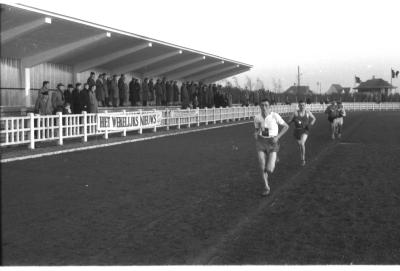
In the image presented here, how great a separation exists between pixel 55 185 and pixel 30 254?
445 cm

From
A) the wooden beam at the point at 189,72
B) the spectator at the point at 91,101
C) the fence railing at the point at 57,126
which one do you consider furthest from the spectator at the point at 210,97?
the spectator at the point at 91,101

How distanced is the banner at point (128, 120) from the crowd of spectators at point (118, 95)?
61cm

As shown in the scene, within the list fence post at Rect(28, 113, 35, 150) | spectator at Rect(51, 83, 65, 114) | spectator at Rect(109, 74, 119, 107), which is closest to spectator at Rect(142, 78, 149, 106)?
spectator at Rect(109, 74, 119, 107)

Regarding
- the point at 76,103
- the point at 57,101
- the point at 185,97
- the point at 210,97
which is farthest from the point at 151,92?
the point at 57,101

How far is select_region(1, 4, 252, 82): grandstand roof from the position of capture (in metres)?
17.1

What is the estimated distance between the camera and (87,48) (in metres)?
22.5

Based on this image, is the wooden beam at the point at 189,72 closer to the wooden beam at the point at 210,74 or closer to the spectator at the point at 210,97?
the spectator at the point at 210,97

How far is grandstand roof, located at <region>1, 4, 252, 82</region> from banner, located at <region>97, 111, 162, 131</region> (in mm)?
3113

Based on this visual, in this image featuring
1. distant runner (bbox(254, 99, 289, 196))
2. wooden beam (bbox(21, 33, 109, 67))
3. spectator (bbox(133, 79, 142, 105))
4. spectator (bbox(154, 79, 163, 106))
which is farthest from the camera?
spectator (bbox(154, 79, 163, 106))

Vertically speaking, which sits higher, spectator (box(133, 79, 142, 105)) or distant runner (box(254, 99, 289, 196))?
spectator (box(133, 79, 142, 105))

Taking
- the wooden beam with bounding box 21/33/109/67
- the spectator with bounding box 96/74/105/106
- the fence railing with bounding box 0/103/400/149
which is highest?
the wooden beam with bounding box 21/33/109/67

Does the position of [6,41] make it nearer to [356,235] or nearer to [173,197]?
[173,197]

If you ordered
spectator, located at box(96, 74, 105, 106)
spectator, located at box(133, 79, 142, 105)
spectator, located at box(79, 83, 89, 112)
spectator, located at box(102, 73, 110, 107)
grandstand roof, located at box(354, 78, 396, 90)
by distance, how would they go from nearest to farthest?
1. grandstand roof, located at box(354, 78, 396, 90)
2. spectator, located at box(79, 83, 89, 112)
3. spectator, located at box(96, 74, 105, 106)
4. spectator, located at box(102, 73, 110, 107)
5. spectator, located at box(133, 79, 142, 105)

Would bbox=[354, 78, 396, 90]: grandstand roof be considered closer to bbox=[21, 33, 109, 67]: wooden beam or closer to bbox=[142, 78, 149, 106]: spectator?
bbox=[142, 78, 149, 106]: spectator
